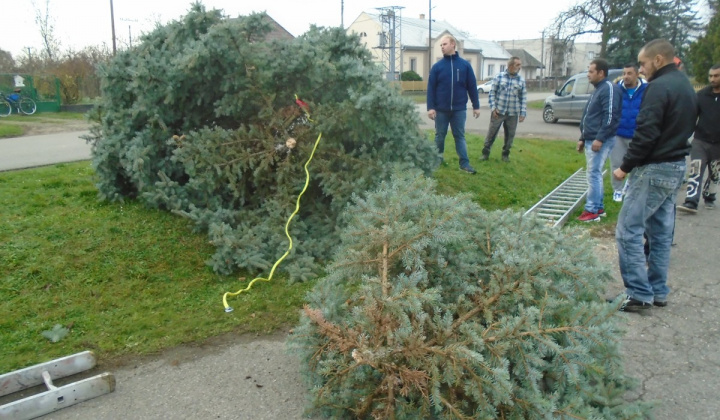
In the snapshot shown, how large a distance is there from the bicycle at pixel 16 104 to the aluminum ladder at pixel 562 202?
19.9 metres

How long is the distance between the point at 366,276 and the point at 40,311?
107 inches

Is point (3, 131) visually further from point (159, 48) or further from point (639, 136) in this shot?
point (639, 136)

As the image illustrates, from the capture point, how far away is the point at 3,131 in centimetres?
1532

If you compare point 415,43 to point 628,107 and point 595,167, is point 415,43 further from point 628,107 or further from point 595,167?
point 595,167

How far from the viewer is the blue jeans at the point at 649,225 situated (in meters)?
4.58

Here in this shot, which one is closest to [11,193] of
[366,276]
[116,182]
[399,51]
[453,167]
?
[116,182]

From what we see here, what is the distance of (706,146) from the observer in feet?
25.2

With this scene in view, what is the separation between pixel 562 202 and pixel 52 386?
6.86 meters

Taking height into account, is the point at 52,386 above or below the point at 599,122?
below

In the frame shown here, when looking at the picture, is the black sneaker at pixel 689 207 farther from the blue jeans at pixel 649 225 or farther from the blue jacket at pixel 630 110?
the blue jeans at pixel 649 225

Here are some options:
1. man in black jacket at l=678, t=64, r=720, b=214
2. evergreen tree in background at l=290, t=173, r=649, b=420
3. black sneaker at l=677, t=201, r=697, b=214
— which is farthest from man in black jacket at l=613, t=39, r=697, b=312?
black sneaker at l=677, t=201, r=697, b=214

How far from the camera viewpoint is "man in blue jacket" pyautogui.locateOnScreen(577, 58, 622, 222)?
6930mm

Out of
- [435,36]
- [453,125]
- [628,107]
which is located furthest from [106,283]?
[435,36]

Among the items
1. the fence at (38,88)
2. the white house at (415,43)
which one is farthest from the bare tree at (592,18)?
the fence at (38,88)
